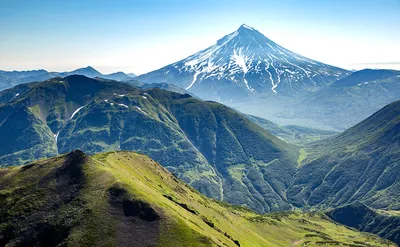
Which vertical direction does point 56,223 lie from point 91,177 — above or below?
below

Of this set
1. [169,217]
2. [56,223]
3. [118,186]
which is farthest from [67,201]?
[169,217]

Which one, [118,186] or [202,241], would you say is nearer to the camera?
[202,241]

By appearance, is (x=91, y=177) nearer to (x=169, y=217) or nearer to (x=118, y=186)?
(x=118, y=186)

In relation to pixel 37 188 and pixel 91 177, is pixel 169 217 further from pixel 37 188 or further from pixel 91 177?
pixel 37 188

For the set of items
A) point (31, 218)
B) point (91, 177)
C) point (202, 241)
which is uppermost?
point (91, 177)

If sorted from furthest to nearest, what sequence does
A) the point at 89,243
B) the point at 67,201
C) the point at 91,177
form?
the point at 91,177
the point at 67,201
the point at 89,243

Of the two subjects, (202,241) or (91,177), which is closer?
(202,241)

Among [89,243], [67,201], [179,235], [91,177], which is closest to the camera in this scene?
[89,243]

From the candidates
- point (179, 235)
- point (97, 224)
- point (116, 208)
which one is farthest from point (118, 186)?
point (179, 235)

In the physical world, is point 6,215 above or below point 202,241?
above
